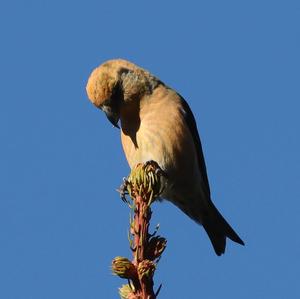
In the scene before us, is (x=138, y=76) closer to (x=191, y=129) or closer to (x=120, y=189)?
(x=191, y=129)

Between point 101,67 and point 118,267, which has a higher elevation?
point 101,67

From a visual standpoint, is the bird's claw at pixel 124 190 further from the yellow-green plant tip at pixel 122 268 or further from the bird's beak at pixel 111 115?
the bird's beak at pixel 111 115

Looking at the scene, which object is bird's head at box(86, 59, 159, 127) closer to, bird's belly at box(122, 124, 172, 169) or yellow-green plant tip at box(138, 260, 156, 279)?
bird's belly at box(122, 124, 172, 169)

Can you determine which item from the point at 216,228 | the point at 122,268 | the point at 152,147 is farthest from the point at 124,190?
the point at 216,228

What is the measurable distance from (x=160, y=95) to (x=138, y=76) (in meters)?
0.32

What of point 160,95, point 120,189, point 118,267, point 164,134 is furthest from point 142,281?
point 160,95

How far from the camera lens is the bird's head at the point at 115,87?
19.7ft

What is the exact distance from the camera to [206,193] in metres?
6.60

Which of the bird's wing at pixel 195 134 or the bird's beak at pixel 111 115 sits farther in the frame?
the bird's wing at pixel 195 134

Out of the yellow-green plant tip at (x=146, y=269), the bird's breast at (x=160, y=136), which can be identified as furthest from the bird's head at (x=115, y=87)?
the yellow-green plant tip at (x=146, y=269)

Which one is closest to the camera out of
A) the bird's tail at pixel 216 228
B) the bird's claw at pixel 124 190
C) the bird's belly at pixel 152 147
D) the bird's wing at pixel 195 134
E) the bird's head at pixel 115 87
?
the bird's claw at pixel 124 190

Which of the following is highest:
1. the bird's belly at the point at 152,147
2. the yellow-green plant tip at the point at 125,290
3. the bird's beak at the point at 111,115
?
the bird's beak at the point at 111,115

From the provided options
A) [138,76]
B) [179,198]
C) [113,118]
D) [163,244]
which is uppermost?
[138,76]

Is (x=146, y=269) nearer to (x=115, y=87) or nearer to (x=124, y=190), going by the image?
(x=124, y=190)
